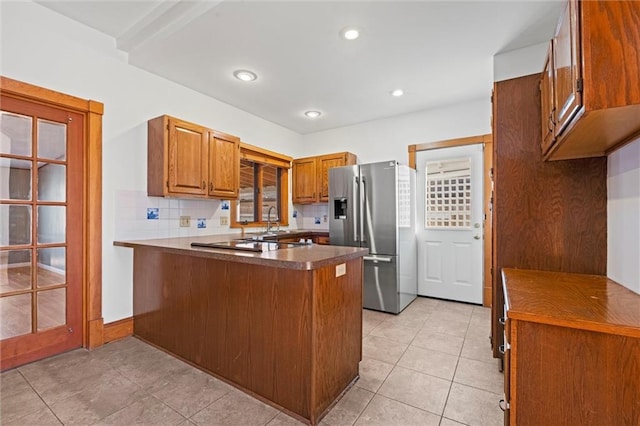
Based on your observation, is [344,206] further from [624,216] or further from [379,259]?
[624,216]

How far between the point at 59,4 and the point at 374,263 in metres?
3.66

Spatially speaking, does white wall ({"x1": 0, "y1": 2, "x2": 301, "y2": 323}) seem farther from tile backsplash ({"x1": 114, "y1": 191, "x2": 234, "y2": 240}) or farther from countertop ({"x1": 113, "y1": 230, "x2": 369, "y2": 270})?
countertop ({"x1": 113, "y1": 230, "x2": 369, "y2": 270})

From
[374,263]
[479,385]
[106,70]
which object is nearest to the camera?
[479,385]

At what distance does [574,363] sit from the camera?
39.3 inches

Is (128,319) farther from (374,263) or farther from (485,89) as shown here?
(485,89)

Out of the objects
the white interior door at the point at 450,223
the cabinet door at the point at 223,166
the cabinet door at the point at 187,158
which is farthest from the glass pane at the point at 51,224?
the white interior door at the point at 450,223

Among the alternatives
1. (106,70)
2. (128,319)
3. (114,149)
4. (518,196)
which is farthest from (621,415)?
(106,70)

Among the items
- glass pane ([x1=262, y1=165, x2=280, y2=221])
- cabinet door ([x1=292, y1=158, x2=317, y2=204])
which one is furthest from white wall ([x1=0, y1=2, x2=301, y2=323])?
cabinet door ([x1=292, y1=158, x2=317, y2=204])

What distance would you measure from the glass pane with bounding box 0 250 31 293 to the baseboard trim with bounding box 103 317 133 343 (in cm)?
69

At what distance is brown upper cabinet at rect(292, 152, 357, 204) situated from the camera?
4.33 m

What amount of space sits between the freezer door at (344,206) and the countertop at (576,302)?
82.8 inches

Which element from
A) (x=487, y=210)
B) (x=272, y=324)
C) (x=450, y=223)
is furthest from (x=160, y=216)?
Answer: (x=487, y=210)

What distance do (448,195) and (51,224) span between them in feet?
13.6

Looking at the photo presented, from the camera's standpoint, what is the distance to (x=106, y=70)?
261 cm
